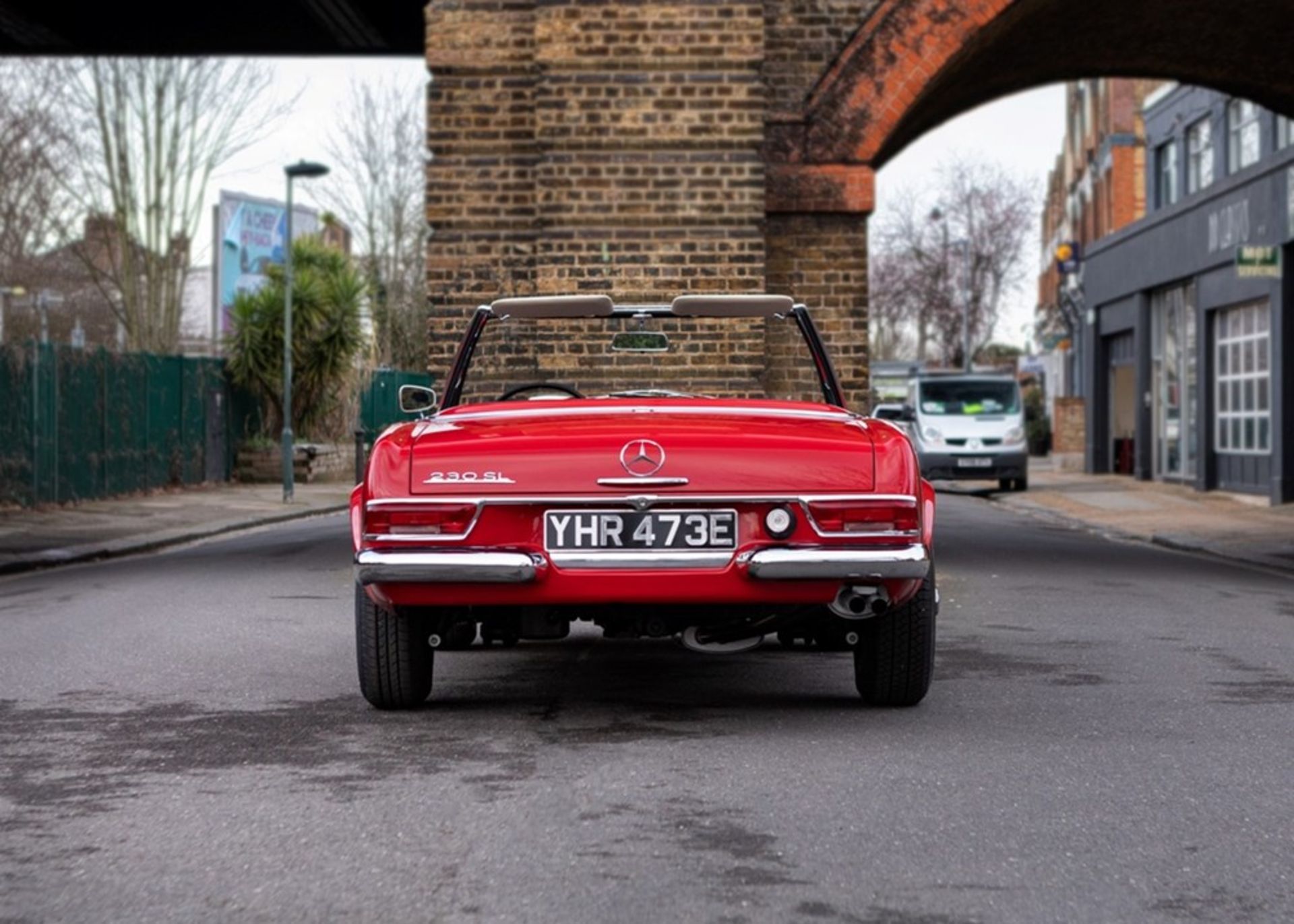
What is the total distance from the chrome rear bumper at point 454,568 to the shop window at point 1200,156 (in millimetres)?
29030

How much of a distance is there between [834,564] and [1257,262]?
20.8 m

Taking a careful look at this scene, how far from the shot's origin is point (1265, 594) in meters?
13.0

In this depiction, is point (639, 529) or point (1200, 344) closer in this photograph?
point (639, 529)

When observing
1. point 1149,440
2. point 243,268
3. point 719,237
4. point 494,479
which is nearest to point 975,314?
point 243,268

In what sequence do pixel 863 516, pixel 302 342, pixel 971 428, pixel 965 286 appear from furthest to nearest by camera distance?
pixel 965 286 → pixel 302 342 → pixel 971 428 → pixel 863 516

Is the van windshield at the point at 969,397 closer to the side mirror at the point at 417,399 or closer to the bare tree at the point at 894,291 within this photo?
the side mirror at the point at 417,399

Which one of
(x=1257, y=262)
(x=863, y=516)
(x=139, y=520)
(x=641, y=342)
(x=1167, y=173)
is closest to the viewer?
(x=863, y=516)

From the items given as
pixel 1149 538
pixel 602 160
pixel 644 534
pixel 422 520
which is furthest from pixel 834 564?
pixel 1149 538

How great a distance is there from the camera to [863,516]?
6484 mm

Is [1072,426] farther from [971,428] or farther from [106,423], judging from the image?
[106,423]

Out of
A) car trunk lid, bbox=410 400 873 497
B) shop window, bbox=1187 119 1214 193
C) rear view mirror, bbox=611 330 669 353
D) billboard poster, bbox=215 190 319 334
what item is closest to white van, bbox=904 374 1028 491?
shop window, bbox=1187 119 1214 193

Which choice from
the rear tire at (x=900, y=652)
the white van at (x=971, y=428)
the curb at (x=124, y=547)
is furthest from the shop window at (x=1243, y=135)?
the rear tire at (x=900, y=652)

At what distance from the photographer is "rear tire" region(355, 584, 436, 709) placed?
6.82 metres

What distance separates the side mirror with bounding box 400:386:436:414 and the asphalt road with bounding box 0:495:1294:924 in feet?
3.49
